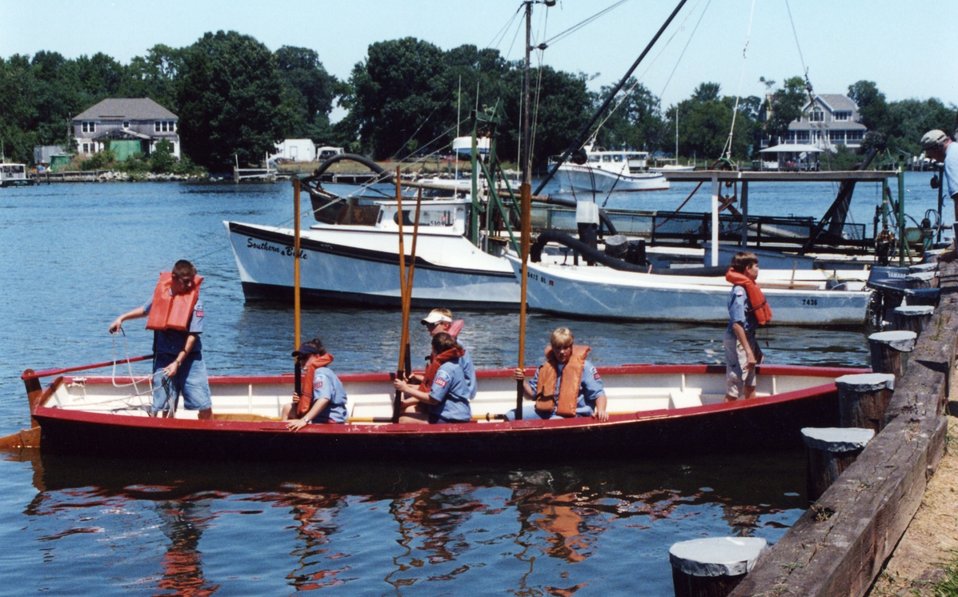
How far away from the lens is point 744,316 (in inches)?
496

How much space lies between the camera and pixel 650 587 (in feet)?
30.9

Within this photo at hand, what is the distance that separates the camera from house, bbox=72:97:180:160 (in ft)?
445

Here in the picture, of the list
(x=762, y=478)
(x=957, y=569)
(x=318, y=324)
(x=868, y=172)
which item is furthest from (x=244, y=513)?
(x=868, y=172)

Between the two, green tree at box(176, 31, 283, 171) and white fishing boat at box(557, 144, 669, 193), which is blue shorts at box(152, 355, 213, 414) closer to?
white fishing boat at box(557, 144, 669, 193)

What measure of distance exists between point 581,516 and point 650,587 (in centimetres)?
201

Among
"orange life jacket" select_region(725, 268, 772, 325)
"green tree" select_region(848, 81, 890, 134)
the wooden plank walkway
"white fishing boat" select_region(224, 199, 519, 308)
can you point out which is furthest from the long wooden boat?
"green tree" select_region(848, 81, 890, 134)

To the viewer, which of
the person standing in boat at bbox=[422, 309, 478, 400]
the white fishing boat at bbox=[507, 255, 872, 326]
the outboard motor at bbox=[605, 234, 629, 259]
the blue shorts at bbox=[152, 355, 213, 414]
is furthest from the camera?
the outboard motor at bbox=[605, 234, 629, 259]

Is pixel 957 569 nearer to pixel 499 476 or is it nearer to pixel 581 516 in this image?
pixel 581 516

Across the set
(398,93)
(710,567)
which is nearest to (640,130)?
(398,93)

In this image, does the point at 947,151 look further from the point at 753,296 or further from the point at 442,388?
the point at 442,388

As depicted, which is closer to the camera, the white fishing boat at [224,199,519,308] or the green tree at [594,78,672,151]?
the white fishing boat at [224,199,519,308]

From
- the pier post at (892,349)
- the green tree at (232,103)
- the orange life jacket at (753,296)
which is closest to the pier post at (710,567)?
the pier post at (892,349)

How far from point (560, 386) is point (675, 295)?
37.9ft

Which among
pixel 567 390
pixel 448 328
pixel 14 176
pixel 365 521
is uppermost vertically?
pixel 14 176
